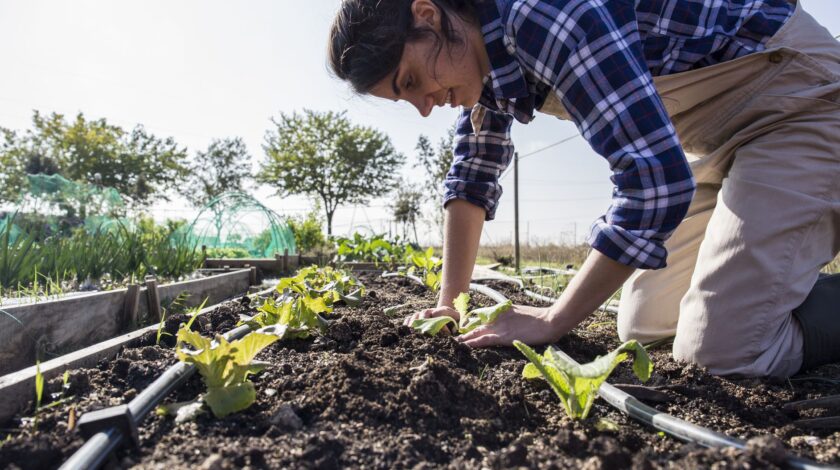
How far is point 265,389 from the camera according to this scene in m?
1.15

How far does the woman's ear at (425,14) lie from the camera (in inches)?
50.7

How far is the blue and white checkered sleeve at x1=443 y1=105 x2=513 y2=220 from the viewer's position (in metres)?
1.94

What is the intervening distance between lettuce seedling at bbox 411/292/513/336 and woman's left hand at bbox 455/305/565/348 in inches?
1.0

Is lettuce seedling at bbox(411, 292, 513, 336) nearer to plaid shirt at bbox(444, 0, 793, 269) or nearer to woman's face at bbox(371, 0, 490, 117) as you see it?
plaid shirt at bbox(444, 0, 793, 269)

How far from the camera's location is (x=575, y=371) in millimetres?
887

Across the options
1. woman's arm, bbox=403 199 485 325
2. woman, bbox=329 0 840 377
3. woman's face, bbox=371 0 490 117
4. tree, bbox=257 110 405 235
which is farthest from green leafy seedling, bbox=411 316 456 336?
tree, bbox=257 110 405 235

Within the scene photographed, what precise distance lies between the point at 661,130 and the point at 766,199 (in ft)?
2.43

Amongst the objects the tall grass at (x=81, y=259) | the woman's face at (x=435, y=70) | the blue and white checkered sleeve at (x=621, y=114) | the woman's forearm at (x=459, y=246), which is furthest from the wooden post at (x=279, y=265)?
the blue and white checkered sleeve at (x=621, y=114)

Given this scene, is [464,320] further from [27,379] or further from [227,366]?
[27,379]

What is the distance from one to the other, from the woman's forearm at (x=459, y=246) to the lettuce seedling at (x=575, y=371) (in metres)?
0.82

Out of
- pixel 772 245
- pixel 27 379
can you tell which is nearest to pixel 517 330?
pixel 772 245

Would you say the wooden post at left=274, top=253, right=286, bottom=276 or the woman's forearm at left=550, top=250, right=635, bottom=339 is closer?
the woman's forearm at left=550, top=250, right=635, bottom=339

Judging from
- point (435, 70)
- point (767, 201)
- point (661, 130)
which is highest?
point (435, 70)

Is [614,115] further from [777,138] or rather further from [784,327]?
[784,327]
